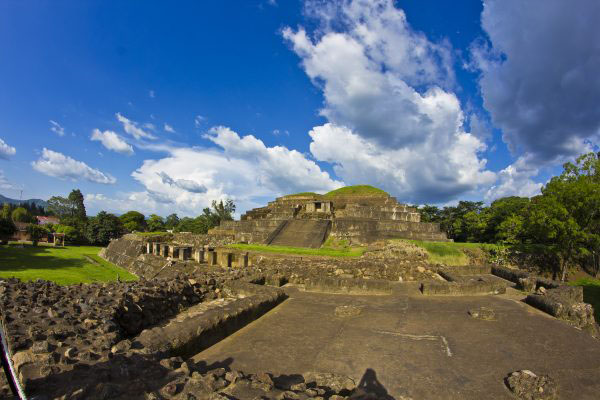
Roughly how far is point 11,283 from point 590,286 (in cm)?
2365

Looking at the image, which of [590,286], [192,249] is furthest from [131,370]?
[590,286]

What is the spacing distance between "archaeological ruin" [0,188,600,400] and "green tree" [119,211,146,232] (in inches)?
1964

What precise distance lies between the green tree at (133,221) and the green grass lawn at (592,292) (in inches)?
2141

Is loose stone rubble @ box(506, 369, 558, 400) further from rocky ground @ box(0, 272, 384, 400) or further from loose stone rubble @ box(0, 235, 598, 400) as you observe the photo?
rocky ground @ box(0, 272, 384, 400)

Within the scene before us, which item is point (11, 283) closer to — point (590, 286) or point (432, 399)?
point (432, 399)

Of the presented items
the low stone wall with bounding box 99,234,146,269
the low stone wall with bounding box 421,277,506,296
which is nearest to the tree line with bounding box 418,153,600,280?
the low stone wall with bounding box 421,277,506,296

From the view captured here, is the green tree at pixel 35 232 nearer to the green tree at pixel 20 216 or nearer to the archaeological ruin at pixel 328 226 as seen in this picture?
the archaeological ruin at pixel 328 226

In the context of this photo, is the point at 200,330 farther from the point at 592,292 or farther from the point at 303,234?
the point at 592,292

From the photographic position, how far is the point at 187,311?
6.11m

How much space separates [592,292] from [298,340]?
18.1 m

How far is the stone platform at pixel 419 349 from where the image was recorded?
3.32m

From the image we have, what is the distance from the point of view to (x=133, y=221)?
52.3 metres

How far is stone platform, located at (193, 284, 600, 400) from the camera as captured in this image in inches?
131

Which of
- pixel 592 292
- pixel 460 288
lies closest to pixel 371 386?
pixel 460 288
